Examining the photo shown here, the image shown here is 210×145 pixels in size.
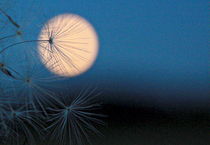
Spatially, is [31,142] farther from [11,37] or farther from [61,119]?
[11,37]

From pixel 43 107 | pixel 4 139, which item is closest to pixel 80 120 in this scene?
pixel 43 107

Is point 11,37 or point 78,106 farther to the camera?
point 78,106

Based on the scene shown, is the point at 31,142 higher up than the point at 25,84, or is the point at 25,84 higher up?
the point at 25,84

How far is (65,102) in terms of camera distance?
122 inches

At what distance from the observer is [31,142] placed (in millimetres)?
2994

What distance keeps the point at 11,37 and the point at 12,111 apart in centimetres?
77

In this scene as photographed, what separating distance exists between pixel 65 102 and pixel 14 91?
565 millimetres

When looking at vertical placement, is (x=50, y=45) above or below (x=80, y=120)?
above

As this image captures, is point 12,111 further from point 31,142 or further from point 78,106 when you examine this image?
point 78,106

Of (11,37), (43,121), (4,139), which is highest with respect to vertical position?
(11,37)

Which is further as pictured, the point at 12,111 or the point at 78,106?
the point at 78,106

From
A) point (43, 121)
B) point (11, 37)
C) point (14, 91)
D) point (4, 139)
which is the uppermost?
point (11, 37)

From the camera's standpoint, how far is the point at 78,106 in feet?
10.3

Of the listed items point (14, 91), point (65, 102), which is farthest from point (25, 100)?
point (65, 102)
